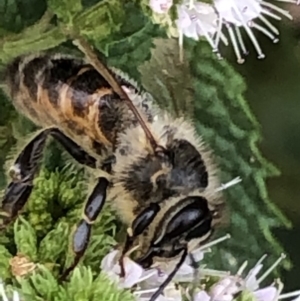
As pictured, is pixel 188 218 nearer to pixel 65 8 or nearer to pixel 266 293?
pixel 266 293

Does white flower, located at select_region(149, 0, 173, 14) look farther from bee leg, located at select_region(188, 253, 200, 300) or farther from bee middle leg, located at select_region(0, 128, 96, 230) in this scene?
bee leg, located at select_region(188, 253, 200, 300)

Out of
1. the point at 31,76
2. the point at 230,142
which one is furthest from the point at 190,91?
the point at 31,76

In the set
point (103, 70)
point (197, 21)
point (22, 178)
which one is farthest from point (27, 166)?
point (197, 21)

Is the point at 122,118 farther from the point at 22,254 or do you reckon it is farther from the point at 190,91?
the point at 22,254

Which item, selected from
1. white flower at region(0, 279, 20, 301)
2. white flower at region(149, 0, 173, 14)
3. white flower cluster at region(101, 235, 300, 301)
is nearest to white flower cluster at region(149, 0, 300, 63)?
white flower at region(149, 0, 173, 14)

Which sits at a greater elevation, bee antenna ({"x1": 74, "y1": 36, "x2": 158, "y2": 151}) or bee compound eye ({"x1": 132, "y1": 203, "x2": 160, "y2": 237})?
bee antenna ({"x1": 74, "y1": 36, "x2": 158, "y2": 151})
